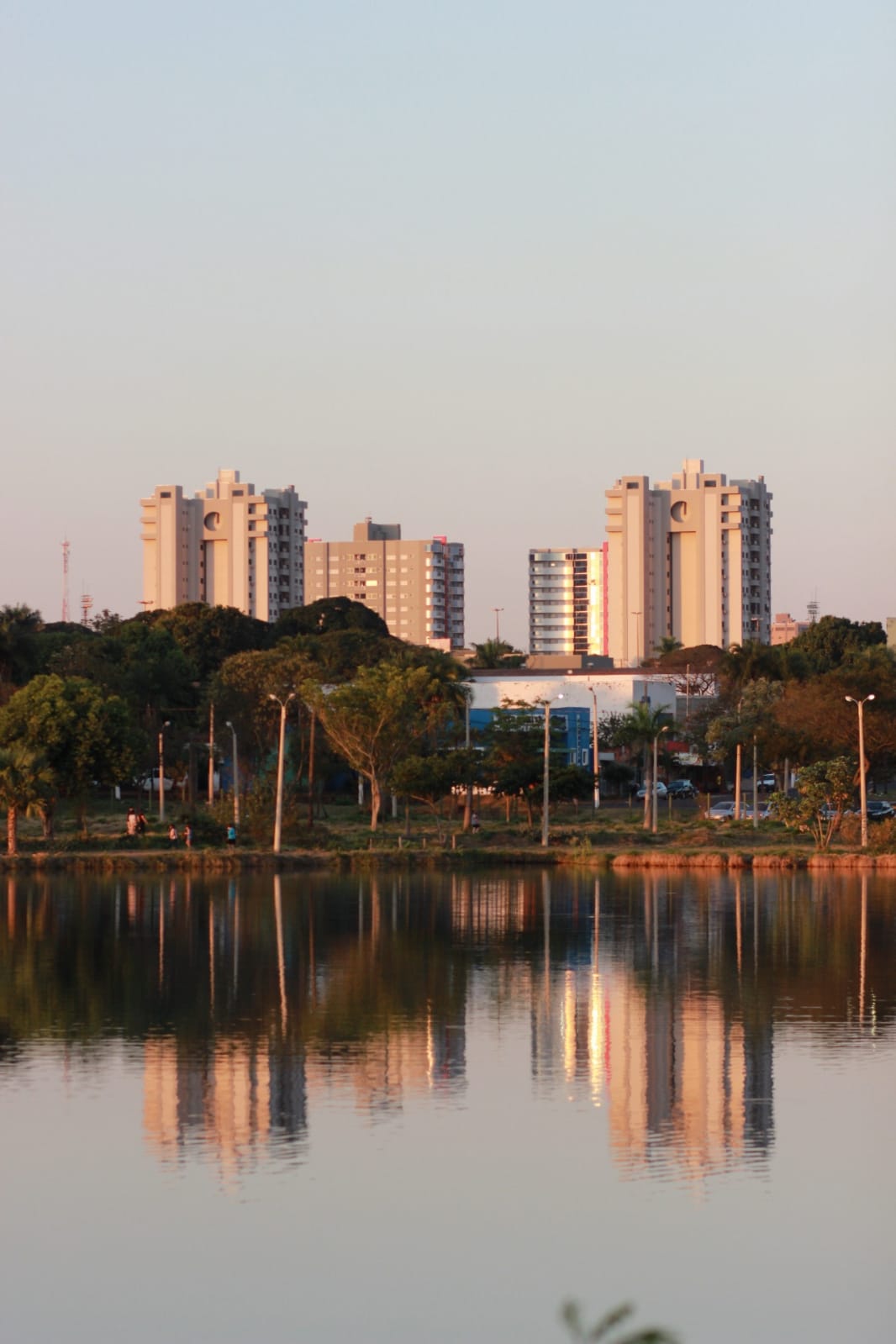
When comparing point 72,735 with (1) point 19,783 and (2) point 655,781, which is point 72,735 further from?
(2) point 655,781

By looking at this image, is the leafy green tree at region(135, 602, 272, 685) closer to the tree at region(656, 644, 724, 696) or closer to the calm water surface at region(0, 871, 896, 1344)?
the tree at region(656, 644, 724, 696)

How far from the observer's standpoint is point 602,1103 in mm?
20922

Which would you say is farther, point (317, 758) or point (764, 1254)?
point (317, 758)

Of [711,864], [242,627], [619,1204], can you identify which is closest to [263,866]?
[711,864]

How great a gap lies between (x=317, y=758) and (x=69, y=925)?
4704 cm

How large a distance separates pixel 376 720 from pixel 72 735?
46.0 feet

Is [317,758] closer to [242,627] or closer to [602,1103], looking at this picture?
[242,627]

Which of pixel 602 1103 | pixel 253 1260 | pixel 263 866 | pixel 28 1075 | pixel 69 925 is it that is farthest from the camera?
pixel 263 866

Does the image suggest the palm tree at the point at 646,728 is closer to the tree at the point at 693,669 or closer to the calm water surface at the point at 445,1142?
the tree at the point at 693,669

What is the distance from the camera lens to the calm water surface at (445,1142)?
14.6m

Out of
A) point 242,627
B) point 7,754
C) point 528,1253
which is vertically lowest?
point 528,1253

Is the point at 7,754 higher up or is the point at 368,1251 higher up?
→ the point at 7,754

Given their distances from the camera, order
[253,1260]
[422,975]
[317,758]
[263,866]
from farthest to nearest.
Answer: [317,758]
[263,866]
[422,975]
[253,1260]

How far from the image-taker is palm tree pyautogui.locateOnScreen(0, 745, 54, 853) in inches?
2486
